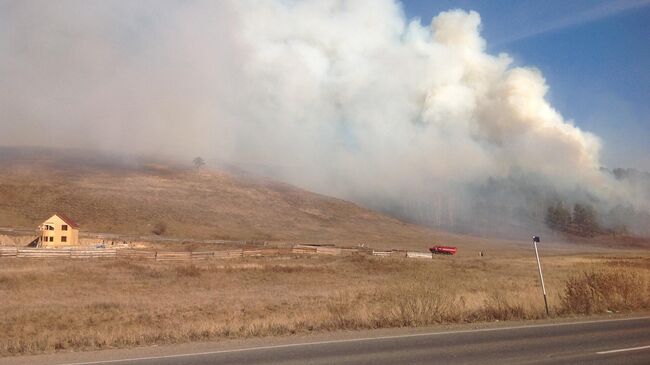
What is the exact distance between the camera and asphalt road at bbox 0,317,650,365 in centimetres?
1012

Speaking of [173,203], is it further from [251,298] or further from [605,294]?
[605,294]

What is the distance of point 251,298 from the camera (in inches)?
1150

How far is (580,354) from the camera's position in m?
10.3

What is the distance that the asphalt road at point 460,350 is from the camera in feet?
33.2

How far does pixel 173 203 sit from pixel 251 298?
78411 millimetres

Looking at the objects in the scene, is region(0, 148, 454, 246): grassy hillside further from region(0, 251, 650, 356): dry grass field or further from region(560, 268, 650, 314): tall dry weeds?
region(560, 268, 650, 314): tall dry weeds

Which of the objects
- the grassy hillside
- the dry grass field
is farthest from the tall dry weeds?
the grassy hillside

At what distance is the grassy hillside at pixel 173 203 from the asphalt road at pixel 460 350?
74.3 m

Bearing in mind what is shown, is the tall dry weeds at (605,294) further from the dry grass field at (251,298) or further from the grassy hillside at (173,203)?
the grassy hillside at (173,203)

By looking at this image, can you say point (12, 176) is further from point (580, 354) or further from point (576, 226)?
point (576, 226)

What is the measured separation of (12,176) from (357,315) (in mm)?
112090

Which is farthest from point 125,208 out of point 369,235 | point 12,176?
point 369,235

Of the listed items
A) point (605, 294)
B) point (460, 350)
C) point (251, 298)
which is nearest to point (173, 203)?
point (251, 298)

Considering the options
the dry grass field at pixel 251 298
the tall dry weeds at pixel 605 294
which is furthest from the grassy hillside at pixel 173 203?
the tall dry weeds at pixel 605 294
